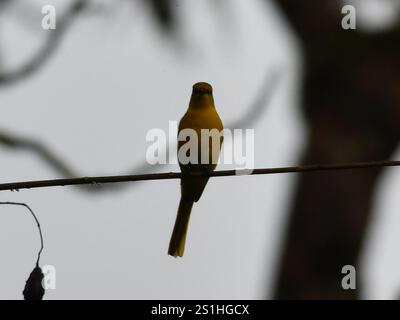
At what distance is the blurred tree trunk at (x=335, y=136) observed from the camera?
3877 millimetres

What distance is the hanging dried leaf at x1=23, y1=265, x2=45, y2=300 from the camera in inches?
113

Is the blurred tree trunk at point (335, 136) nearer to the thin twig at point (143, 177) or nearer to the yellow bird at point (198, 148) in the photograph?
the yellow bird at point (198, 148)

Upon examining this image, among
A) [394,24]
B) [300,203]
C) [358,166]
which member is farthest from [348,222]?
[358,166]

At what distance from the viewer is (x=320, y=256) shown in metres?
3.91

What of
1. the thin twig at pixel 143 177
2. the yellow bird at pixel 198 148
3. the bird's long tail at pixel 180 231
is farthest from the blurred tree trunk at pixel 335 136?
the thin twig at pixel 143 177

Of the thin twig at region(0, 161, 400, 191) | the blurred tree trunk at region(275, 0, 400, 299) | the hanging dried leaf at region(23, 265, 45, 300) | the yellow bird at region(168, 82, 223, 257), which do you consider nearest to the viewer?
the thin twig at region(0, 161, 400, 191)

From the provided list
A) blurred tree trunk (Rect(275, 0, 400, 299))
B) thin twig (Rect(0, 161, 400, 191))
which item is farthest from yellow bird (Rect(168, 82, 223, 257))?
thin twig (Rect(0, 161, 400, 191))

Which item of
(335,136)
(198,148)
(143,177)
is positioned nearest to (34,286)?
(143,177)

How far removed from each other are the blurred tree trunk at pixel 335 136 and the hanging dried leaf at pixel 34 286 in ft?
3.52

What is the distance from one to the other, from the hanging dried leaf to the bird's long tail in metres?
1.79

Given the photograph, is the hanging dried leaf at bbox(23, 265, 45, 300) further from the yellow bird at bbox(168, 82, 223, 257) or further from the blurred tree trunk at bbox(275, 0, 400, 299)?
the yellow bird at bbox(168, 82, 223, 257)
